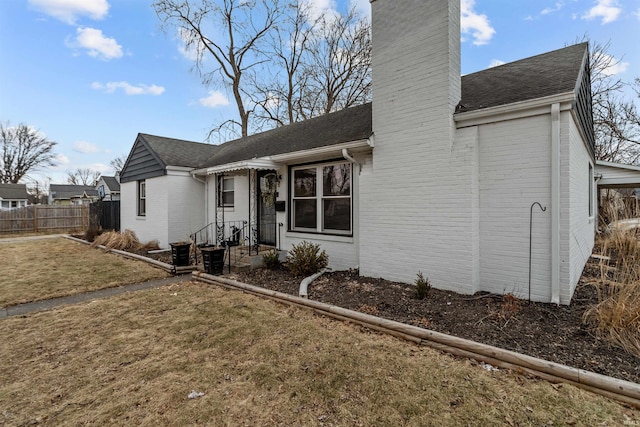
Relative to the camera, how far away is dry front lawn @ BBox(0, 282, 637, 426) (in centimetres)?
236

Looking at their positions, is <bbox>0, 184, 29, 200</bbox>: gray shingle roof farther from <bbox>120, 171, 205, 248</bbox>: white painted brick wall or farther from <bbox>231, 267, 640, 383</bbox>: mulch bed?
<bbox>231, 267, 640, 383</bbox>: mulch bed

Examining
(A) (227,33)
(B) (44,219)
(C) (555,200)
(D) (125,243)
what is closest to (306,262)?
(C) (555,200)

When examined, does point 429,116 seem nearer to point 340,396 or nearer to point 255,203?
point 340,396

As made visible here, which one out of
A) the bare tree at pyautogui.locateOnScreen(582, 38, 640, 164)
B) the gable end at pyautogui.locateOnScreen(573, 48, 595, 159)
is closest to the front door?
the gable end at pyautogui.locateOnScreen(573, 48, 595, 159)

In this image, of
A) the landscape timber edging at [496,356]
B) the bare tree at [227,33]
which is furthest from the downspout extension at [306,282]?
the bare tree at [227,33]

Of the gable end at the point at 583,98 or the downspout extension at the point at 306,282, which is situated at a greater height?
the gable end at the point at 583,98

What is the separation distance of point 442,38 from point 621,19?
378 inches

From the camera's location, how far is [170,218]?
10.9m

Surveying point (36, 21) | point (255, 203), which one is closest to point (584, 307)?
point (255, 203)

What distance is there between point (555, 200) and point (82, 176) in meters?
73.4

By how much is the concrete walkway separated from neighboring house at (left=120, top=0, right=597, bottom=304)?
3.43 m

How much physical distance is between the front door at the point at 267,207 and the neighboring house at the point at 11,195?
39.8 m

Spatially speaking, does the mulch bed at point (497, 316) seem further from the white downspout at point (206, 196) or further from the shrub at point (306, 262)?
the white downspout at point (206, 196)

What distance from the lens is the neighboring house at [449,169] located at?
4.55 m
